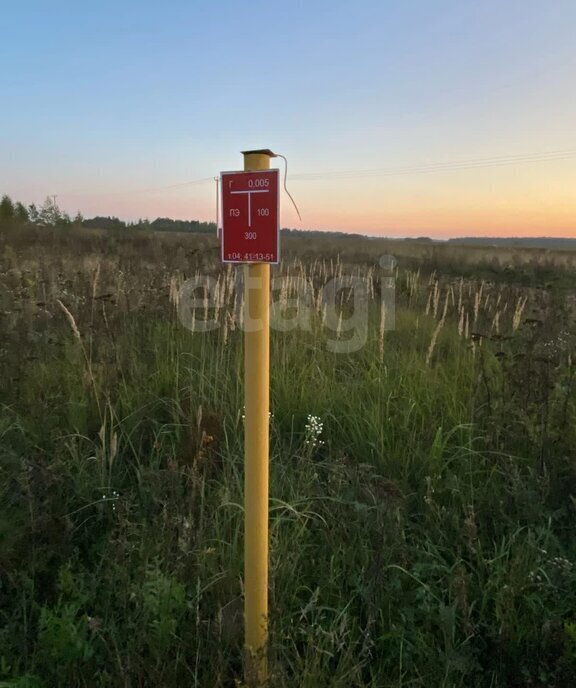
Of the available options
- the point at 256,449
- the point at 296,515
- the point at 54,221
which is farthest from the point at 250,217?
the point at 54,221

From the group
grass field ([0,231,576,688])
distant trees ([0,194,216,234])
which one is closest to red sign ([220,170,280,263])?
grass field ([0,231,576,688])

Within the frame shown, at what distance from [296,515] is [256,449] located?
941 mm

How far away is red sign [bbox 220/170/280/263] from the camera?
4.36ft

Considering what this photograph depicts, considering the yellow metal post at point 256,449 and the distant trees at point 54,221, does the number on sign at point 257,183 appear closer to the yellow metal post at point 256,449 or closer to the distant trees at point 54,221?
the yellow metal post at point 256,449

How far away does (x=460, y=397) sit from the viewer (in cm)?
340

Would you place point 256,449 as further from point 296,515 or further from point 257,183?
point 296,515

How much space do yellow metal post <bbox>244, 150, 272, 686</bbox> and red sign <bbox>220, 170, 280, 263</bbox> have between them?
51mm

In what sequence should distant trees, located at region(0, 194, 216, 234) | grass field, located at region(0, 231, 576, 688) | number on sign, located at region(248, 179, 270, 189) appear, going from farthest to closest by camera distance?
distant trees, located at region(0, 194, 216, 234) < grass field, located at region(0, 231, 576, 688) < number on sign, located at region(248, 179, 270, 189)

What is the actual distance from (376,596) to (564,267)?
23894mm

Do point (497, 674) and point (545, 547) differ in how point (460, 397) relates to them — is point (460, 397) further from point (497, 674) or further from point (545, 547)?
point (497, 674)

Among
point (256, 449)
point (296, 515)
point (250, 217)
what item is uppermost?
point (250, 217)

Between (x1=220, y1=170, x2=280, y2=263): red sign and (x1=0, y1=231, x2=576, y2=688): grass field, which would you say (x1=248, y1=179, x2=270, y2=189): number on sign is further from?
(x1=0, y1=231, x2=576, y2=688): grass field

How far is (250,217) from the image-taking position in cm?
137

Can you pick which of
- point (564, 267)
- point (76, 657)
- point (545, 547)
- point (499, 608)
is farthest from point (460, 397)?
point (564, 267)
